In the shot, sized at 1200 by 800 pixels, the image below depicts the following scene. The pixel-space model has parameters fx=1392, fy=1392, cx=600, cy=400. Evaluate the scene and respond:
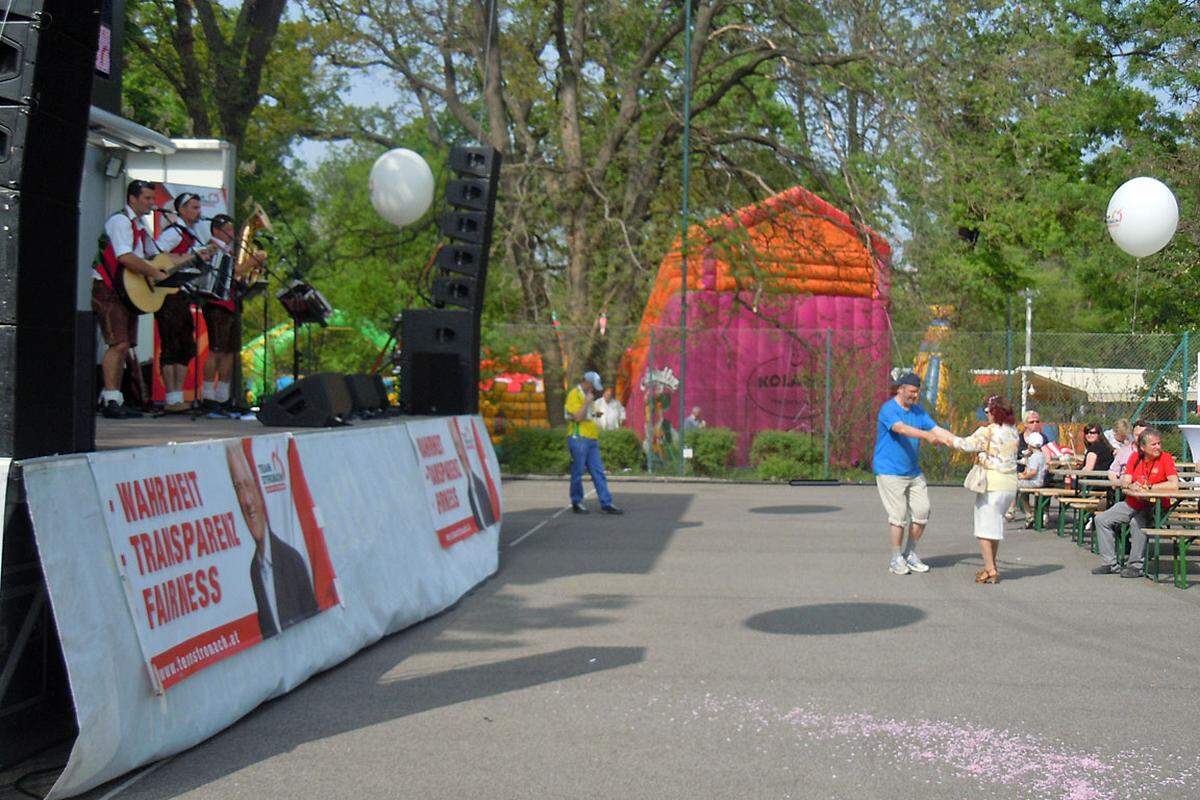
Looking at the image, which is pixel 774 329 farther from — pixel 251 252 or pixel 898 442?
pixel 251 252

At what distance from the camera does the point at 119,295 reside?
11766mm

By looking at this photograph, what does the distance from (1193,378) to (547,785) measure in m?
22.4

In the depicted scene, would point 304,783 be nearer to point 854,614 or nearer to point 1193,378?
point 854,614

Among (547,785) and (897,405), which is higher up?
(897,405)

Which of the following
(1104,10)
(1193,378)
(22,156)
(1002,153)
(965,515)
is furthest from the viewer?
(1104,10)

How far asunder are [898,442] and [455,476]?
13.2 feet

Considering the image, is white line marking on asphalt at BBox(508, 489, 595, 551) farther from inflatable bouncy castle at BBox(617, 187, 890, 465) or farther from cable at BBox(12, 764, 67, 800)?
cable at BBox(12, 764, 67, 800)

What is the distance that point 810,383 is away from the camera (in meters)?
27.0

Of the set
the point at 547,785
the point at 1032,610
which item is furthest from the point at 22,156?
the point at 1032,610

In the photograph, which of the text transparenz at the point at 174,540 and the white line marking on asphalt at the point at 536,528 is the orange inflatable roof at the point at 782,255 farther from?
the text transparenz at the point at 174,540

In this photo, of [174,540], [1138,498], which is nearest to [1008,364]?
→ [1138,498]

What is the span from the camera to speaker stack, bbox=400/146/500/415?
14562 millimetres

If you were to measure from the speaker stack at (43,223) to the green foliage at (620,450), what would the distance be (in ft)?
66.8

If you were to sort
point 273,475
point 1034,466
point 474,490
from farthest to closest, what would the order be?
1. point 1034,466
2. point 474,490
3. point 273,475
